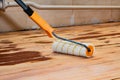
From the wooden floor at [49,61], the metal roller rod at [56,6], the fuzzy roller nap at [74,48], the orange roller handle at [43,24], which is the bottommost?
the wooden floor at [49,61]

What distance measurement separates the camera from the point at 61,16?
193 cm

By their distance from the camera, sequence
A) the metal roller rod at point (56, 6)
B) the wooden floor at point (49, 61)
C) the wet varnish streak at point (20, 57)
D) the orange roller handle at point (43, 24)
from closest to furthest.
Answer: the wooden floor at point (49, 61)
the wet varnish streak at point (20, 57)
the orange roller handle at point (43, 24)
the metal roller rod at point (56, 6)

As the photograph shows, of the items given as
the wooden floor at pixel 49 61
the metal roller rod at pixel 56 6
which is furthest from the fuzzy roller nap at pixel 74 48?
the metal roller rod at pixel 56 6

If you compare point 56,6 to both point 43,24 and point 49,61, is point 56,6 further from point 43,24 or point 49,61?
point 49,61

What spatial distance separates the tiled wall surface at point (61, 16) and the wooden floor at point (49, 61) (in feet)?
0.63

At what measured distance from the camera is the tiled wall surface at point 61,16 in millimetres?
1669

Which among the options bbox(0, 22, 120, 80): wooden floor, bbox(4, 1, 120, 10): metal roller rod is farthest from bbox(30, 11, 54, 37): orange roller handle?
bbox(4, 1, 120, 10): metal roller rod

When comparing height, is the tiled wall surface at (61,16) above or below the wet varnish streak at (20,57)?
above

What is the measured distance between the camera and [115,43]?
1.40m

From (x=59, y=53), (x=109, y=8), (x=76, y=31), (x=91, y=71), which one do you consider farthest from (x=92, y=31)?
(x=91, y=71)

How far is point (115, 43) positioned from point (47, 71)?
630 millimetres

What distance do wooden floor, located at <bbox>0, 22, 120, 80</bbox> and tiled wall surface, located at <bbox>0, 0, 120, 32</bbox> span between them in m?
0.19

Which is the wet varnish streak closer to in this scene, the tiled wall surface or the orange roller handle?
the orange roller handle

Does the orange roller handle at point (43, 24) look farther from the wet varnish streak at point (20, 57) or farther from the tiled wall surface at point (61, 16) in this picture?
the tiled wall surface at point (61, 16)
